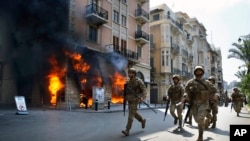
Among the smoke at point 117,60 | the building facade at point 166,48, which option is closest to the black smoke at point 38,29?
the smoke at point 117,60

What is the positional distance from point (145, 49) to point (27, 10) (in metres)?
14.7

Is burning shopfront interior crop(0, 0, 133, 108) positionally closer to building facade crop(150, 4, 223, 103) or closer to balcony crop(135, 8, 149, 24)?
balcony crop(135, 8, 149, 24)

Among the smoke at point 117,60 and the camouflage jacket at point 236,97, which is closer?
the camouflage jacket at point 236,97

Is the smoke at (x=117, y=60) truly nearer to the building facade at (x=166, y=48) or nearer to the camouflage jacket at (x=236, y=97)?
the camouflage jacket at (x=236, y=97)

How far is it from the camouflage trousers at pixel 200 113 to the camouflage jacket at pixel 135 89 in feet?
4.74

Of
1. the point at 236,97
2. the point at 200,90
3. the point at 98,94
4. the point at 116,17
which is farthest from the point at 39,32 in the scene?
the point at 200,90

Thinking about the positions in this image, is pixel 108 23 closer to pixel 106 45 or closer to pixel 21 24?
pixel 106 45

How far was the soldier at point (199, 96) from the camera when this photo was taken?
5871mm

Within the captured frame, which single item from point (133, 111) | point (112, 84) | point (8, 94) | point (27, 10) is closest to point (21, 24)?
point (27, 10)

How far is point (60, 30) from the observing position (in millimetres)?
20094

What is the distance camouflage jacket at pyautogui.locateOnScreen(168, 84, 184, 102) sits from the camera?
812 cm

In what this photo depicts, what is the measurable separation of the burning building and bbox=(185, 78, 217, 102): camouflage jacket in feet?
47.0

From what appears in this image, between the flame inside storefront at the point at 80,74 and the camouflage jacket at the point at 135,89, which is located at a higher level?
the flame inside storefront at the point at 80,74

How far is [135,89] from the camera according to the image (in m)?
6.92
